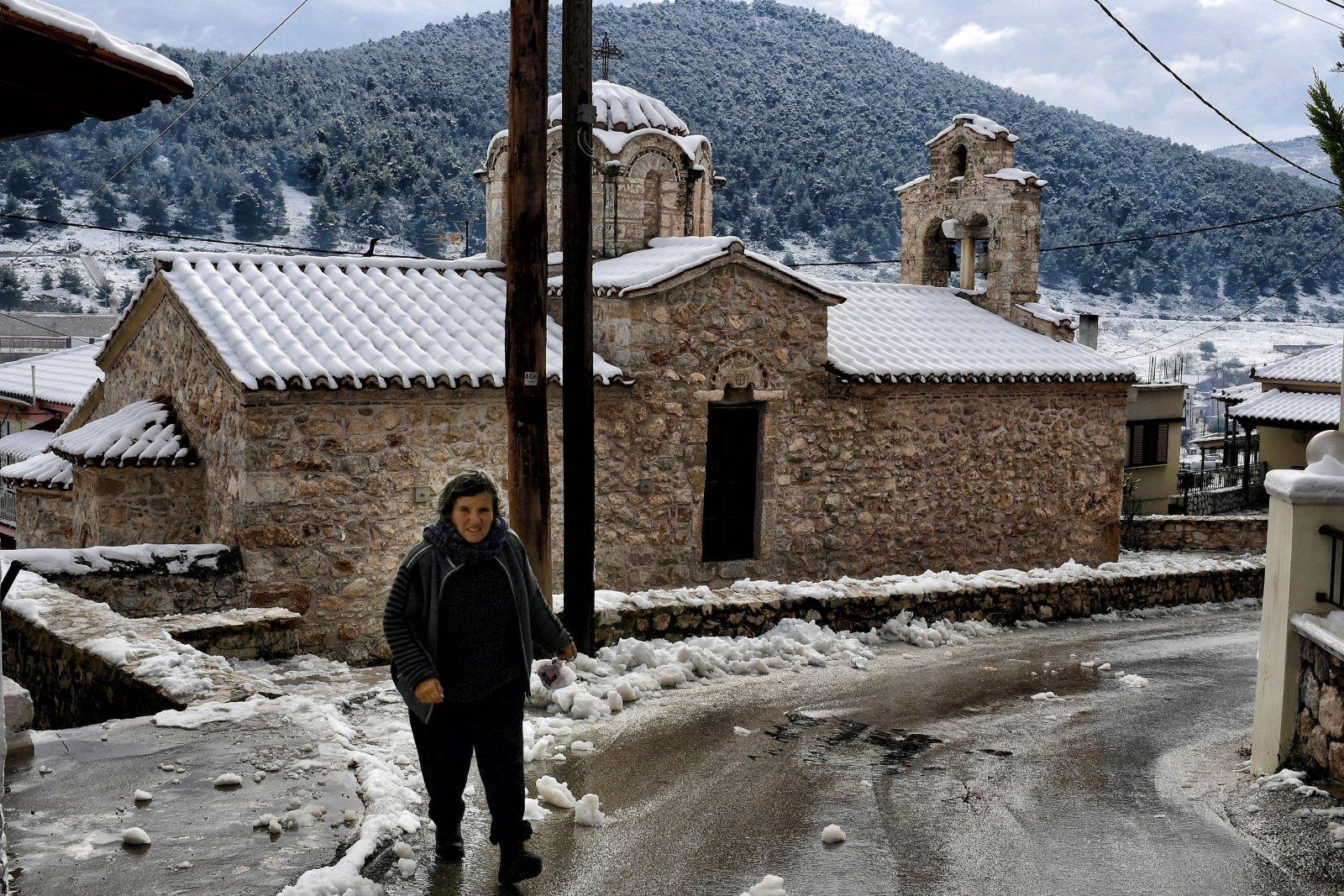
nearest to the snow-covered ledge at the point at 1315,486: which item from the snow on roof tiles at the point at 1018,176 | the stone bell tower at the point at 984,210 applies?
the stone bell tower at the point at 984,210

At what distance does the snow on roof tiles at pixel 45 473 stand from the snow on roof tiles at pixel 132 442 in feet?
1.21

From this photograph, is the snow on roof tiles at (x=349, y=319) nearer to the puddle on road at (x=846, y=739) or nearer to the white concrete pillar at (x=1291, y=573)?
the puddle on road at (x=846, y=739)

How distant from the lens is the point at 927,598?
959 centimetres

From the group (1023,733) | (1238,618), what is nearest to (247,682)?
(1023,733)

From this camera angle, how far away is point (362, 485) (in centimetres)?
1090

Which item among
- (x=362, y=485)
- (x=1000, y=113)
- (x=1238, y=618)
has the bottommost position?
(x=1238, y=618)

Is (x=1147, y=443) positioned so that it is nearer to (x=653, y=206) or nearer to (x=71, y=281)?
(x=653, y=206)

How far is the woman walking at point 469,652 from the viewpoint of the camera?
427 cm

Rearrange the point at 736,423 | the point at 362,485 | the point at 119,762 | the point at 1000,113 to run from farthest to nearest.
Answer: the point at 1000,113 < the point at 736,423 < the point at 362,485 < the point at 119,762

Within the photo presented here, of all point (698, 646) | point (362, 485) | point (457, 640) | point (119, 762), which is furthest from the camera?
point (362, 485)

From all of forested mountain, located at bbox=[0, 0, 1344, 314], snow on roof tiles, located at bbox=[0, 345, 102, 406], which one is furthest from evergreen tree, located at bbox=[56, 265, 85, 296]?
snow on roof tiles, located at bbox=[0, 345, 102, 406]

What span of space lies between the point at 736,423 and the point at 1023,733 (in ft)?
22.6

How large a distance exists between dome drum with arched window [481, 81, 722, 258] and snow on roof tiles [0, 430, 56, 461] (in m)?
11.3

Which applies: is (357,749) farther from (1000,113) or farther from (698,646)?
(1000,113)
